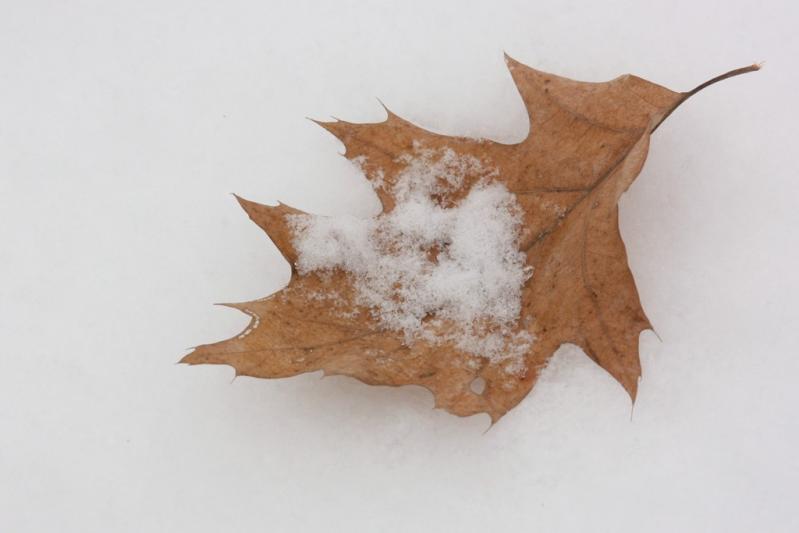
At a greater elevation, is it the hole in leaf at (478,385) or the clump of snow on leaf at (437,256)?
the clump of snow on leaf at (437,256)

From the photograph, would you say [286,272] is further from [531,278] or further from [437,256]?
[531,278]

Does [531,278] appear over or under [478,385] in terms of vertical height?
over

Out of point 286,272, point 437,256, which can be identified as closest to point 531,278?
point 437,256

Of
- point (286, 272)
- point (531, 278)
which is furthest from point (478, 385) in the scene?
point (286, 272)

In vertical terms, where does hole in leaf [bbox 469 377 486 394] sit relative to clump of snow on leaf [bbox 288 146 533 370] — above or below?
below
